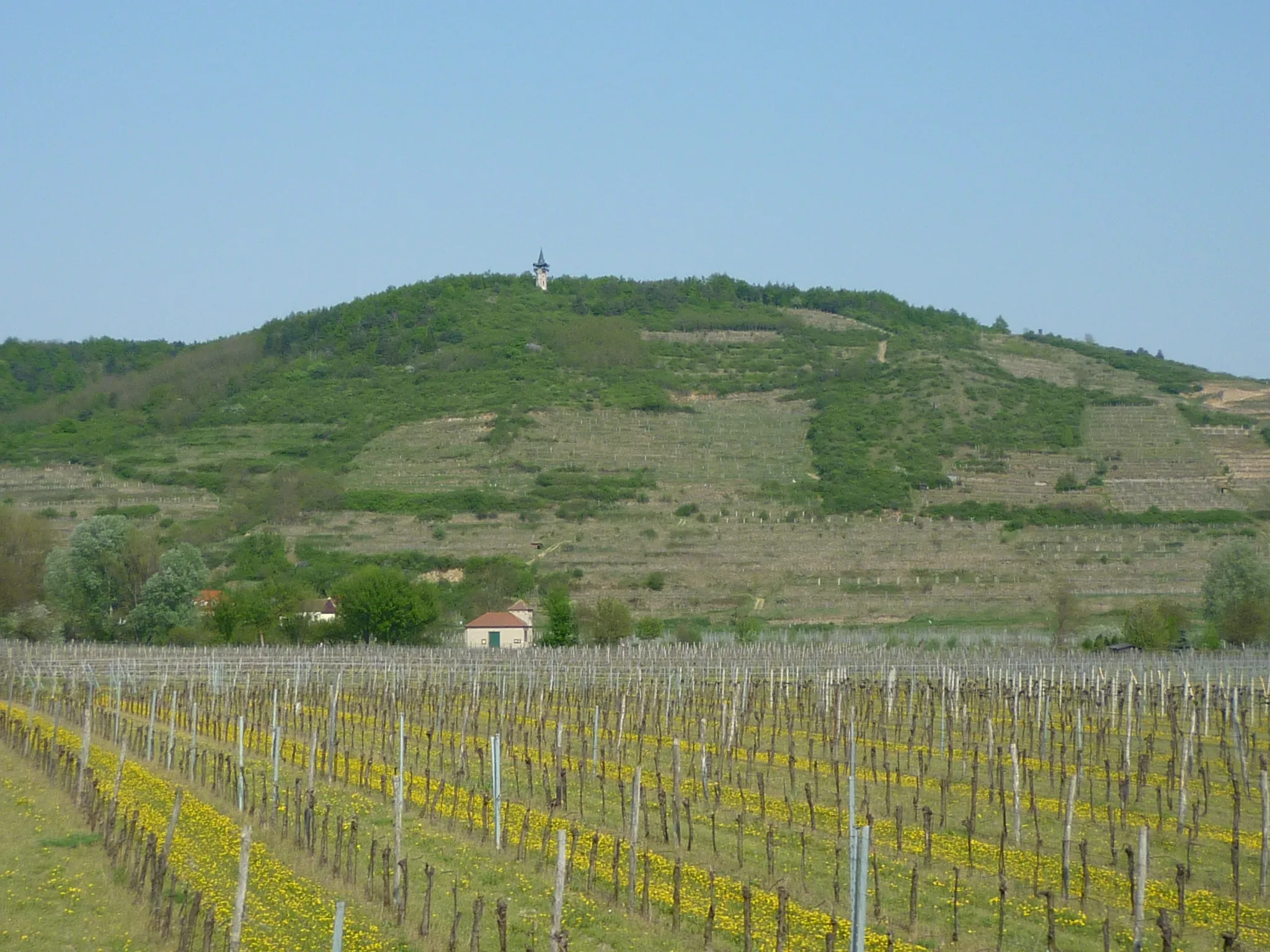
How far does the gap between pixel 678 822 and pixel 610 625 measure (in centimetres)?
3667

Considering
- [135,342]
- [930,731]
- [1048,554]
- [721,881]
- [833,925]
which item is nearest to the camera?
[833,925]

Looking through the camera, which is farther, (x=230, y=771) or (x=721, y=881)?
(x=230, y=771)

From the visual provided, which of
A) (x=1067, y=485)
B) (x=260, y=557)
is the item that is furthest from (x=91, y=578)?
(x=1067, y=485)

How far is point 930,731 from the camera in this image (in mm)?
22016

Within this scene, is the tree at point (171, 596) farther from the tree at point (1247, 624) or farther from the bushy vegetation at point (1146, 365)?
the bushy vegetation at point (1146, 365)

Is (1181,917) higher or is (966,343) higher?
(966,343)

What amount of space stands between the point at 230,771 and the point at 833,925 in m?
10.9

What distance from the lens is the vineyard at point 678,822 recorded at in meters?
11.2

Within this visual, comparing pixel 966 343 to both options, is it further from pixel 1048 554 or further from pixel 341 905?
pixel 341 905

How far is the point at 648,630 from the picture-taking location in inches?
2066

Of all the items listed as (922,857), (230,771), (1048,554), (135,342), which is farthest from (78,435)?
(922,857)

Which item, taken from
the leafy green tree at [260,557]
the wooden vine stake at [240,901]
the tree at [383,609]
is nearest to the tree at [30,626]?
the leafy green tree at [260,557]

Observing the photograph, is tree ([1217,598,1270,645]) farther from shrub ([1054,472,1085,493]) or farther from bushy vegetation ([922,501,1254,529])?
shrub ([1054,472,1085,493])

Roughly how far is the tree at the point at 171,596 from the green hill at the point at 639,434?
62.4ft
